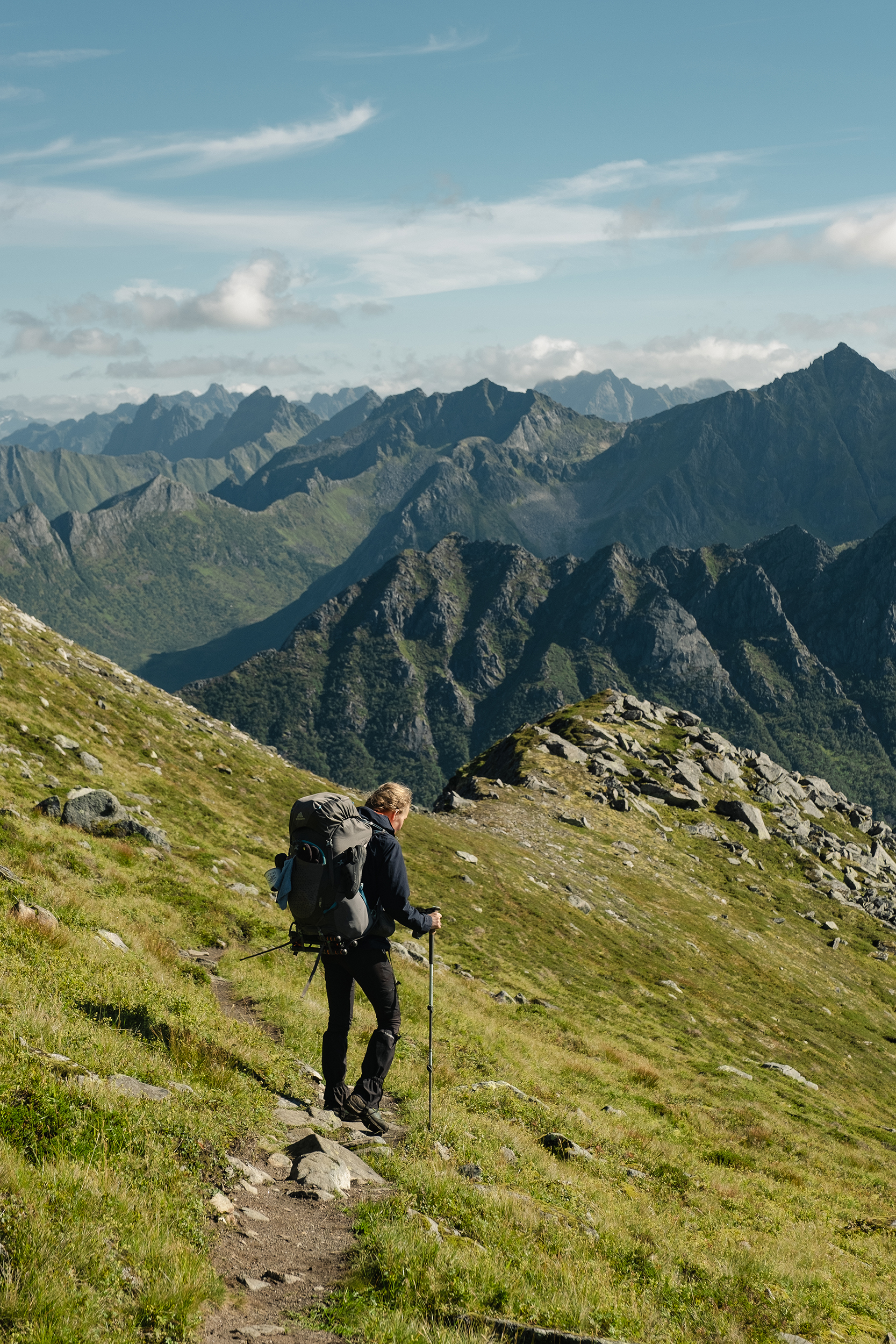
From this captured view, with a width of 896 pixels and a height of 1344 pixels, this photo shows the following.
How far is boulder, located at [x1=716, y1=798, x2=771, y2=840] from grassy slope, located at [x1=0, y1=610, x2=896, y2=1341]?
54.3 m

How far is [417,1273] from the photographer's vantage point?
285 inches

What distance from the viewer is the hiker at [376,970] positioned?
10.9 metres

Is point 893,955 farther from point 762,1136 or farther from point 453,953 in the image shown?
point 762,1136

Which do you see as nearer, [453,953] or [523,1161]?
[523,1161]

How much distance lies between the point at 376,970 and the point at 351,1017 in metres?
0.83

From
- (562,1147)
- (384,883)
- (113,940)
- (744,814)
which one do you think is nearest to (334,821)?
(384,883)

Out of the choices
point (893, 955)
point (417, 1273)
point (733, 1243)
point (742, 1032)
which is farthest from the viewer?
point (893, 955)

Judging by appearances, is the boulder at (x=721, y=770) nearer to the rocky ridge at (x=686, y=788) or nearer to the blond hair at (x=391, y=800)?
the rocky ridge at (x=686, y=788)

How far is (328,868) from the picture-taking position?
34.0ft

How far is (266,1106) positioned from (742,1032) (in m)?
38.6

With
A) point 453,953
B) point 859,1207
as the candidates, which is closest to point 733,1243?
point 859,1207

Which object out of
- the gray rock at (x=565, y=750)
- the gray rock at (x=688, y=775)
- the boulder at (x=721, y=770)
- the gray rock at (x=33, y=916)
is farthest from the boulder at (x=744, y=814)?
the gray rock at (x=33, y=916)

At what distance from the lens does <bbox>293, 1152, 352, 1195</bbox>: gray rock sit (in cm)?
888

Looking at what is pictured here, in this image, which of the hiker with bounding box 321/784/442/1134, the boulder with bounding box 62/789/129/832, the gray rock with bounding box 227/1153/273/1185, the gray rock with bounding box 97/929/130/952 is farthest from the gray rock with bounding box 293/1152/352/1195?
the boulder with bounding box 62/789/129/832
